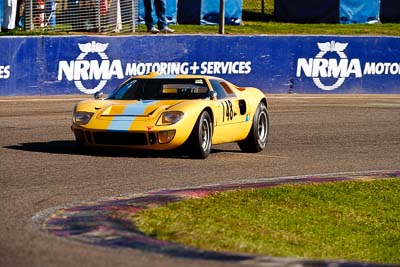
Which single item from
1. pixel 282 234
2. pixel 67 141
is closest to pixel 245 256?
pixel 282 234

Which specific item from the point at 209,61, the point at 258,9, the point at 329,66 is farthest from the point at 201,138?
the point at 258,9

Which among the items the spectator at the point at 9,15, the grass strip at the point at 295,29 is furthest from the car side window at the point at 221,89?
the grass strip at the point at 295,29

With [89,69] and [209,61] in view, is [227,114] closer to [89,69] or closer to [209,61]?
[89,69]

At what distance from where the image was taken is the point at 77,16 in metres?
26.6

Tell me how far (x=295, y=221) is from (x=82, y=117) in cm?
380

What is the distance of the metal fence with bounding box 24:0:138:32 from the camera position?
26047 mm

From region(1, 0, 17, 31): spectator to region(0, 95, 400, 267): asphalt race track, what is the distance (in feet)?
19.2

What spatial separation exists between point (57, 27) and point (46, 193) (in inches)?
652

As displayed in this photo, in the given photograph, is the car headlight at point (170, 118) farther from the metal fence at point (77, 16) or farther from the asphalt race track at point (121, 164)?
the metal fence at point (77, 16)

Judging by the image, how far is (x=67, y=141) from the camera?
1480cm

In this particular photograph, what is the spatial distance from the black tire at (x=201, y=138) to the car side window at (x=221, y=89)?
25.4 inches

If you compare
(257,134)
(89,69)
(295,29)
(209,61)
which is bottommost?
(295,29)

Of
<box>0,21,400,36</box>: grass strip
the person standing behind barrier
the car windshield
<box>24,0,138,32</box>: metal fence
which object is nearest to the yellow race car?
the car windshield

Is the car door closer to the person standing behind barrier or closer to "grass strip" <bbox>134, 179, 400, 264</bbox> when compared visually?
"grass strip" <bbox>134, 179, 400, 264</bbox>
